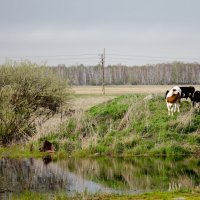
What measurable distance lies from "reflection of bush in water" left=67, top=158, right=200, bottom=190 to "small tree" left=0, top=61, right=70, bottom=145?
5319mm

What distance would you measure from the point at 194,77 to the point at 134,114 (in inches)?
4583

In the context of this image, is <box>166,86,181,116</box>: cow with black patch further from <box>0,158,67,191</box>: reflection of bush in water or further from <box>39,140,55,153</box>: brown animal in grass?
<box>0,158,67,191</box>: reflection of bush in water

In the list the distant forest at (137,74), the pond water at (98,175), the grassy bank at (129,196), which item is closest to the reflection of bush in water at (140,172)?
the pond water at (98,175)

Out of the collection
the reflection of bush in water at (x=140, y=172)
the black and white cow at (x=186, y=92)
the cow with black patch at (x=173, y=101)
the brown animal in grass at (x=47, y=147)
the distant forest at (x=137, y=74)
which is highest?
the distant forest at (x=137, y=74)

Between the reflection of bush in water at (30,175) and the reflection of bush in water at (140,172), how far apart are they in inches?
46.0

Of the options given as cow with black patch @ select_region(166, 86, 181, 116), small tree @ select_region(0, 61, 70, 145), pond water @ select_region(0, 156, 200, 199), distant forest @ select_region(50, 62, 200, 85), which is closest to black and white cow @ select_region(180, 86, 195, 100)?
cow with black patch @ select_region(166, 86, 181, 116)

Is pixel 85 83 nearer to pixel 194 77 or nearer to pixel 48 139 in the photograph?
pixel 194 77

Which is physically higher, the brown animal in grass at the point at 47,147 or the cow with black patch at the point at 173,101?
the cow with black patch at the point at 173,101

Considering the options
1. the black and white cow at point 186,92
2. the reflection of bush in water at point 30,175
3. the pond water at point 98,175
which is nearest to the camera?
the pond water at point 98,175

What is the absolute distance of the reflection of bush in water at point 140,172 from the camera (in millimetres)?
19328

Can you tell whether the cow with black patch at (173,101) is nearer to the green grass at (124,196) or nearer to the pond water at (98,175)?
the pond water at (98,175)

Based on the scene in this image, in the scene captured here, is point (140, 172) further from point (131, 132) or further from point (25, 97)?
point (25, 97)

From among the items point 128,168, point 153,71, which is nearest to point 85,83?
point 153,71

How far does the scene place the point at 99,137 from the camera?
2788cm
